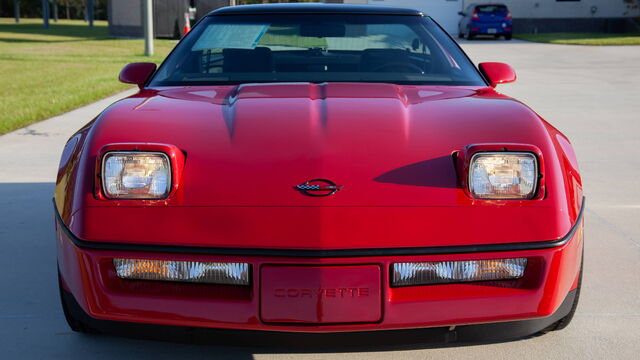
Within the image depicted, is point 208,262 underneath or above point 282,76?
underneath

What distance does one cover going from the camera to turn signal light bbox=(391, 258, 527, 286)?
90.8 inches

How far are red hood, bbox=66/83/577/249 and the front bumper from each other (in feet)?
0.13

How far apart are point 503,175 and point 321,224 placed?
0.57 meters

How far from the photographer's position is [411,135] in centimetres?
258

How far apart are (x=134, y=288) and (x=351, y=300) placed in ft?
2.08

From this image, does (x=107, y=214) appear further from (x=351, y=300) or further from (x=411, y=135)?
(x=411, y=135)

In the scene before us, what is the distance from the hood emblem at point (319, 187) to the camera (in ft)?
7.78

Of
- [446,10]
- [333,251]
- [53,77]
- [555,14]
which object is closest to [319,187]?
[333,251]

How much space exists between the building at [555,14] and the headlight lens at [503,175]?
1376 inches

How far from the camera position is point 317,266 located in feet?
7.48

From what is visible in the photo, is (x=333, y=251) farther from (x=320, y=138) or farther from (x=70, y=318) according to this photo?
(x=70, y=318)

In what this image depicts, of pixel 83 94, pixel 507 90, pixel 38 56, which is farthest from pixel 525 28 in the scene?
pixel 83 94

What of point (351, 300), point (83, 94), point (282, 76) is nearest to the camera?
point (351, 300)

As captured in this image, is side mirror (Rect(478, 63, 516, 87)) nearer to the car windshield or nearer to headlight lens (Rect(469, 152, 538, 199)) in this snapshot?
the car windshield
